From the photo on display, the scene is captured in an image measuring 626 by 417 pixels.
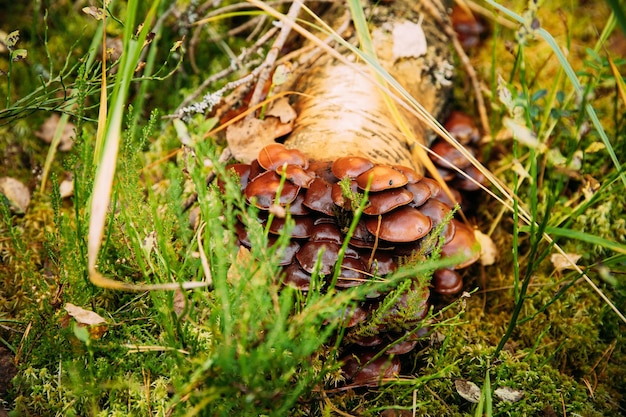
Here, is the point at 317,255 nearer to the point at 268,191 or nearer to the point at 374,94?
the point at 268,191

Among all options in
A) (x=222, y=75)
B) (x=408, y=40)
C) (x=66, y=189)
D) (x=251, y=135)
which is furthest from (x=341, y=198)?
(x=66, y=189)

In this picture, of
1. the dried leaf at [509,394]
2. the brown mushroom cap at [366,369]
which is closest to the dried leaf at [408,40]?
the brown mushroom cap at [366,369]

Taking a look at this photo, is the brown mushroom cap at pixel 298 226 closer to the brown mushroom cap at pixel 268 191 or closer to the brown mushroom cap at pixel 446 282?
the brown mushroom cap at pixel 268 191

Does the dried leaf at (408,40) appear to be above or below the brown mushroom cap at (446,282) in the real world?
above

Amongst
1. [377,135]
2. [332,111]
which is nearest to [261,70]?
[332,111]

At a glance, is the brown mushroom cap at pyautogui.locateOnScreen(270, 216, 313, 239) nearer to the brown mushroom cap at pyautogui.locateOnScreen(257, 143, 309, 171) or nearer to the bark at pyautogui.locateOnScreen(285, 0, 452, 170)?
the brown mushroom cap at pyautogui.locateOnScreen(257, 143, 309, 171)

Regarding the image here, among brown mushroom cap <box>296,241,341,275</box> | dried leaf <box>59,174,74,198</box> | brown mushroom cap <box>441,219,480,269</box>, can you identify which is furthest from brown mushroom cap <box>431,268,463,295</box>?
dried leaf <box>59,174,74,198</box>
